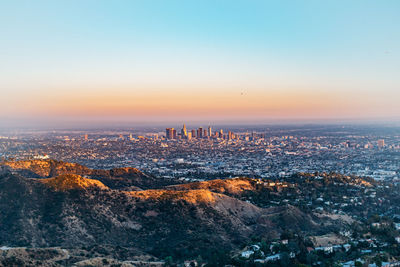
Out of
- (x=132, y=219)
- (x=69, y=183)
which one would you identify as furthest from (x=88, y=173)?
(x=132, y=219)

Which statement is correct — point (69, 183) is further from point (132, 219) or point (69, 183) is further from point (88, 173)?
point (88, 173)

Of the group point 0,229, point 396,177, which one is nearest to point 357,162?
point 396,177

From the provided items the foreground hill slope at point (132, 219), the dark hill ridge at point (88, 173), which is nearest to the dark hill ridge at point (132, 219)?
the foreground hill slope at point (132, 219)

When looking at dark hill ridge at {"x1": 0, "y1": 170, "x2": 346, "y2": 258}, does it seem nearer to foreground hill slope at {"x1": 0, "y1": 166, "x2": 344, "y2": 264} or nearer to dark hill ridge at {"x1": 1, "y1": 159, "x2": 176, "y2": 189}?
foreground hill slope at {"x1": 0, "y1": 166, "x2": 344, "y2": 264}

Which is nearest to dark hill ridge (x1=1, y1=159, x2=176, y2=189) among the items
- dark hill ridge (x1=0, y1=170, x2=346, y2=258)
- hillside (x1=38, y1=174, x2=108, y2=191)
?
hillside (x1=38, y1=174, x2=108, y2=191)

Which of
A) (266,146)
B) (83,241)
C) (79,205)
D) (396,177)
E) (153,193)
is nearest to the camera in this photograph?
(83,241)

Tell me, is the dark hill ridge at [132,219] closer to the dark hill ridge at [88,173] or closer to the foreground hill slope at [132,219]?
the foreground hill slope at [132,219]

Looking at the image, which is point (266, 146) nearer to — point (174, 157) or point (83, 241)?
point (174, 157)
